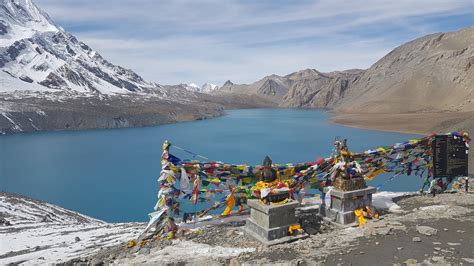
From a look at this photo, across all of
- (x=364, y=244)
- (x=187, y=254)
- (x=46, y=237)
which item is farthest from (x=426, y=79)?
(x=187, y=254)

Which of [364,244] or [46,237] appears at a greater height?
[364,244]

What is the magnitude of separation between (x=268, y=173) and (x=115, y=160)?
49581mm

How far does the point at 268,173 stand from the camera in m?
10.6

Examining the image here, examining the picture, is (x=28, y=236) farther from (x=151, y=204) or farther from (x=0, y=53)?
(x=0, y=53)

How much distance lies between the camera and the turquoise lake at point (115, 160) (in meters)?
34.4

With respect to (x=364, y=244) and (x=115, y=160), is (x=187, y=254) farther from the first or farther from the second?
(x=115, y=160)

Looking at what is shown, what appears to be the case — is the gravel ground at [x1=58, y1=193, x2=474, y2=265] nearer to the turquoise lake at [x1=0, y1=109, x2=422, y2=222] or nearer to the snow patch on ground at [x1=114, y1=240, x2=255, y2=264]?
the snow patch on ground at [x1=114, y1=240, x2=255, y2=264]

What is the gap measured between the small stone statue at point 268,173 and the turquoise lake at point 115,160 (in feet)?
65.7

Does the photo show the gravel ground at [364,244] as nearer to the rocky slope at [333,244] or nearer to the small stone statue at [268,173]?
the rocky slope at [333,244]

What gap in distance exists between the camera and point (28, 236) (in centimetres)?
1759

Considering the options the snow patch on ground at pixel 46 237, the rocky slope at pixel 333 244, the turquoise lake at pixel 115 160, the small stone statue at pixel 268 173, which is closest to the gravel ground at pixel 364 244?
the rocky slope at pixel 333 244

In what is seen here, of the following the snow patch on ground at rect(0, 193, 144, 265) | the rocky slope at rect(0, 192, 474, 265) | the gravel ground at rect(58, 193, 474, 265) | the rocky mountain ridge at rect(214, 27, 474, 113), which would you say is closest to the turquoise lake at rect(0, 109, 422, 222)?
the snow patch on ground at rect(0, 193, 144, 265)

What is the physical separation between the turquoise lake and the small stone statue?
65.7ft

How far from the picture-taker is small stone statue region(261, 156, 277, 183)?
10547mm
